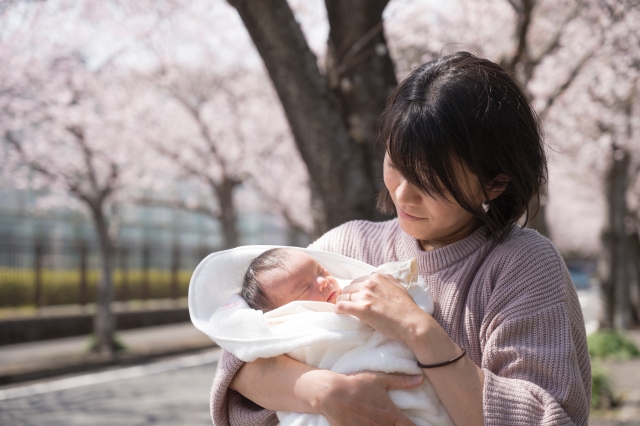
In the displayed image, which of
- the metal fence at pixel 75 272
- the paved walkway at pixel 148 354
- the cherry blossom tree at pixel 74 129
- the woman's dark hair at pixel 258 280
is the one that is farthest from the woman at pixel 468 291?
the metal fence at pixel 75 272

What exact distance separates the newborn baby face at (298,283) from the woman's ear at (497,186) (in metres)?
0.51

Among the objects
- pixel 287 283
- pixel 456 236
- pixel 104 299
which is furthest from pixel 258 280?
pixel 104 299

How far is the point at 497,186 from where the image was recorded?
1.46 meters

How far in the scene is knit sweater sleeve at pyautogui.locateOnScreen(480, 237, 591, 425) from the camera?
1.33m

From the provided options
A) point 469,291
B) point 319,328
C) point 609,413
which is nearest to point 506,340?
point 469,291

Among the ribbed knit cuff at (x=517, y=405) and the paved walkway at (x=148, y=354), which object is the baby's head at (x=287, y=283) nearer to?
the ribbed knit cuff at (x=517, y=405)

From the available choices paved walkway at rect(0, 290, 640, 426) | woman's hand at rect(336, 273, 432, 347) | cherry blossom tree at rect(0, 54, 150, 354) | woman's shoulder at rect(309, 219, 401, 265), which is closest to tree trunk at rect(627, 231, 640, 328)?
paved walkway at rect(0, 290, 640, 426)

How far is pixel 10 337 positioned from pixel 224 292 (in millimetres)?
12477

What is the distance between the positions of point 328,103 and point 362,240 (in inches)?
67.1

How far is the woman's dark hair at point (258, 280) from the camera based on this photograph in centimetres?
170

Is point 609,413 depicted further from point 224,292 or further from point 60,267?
point 60,267

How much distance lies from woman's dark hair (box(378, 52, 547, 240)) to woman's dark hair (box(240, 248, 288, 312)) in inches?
18.0

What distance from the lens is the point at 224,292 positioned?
1757 mm

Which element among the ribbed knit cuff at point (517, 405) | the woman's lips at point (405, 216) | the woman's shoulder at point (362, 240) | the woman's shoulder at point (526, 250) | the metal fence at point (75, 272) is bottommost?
the metal fence at point (75, 272)
